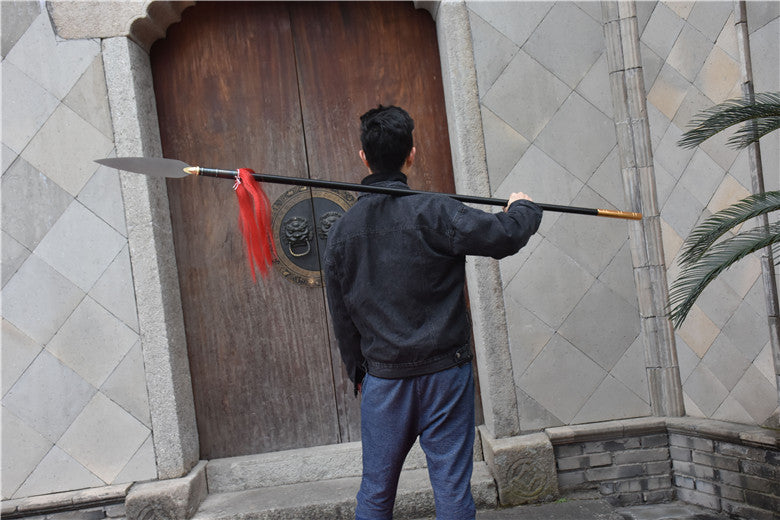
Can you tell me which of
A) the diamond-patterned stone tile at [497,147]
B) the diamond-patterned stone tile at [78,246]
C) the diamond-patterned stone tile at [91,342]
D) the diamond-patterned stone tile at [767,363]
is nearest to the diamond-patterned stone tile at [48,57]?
the diamond-patterned stone tile at [78,246]

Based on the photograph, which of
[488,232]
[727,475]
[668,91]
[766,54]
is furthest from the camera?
[668,91]

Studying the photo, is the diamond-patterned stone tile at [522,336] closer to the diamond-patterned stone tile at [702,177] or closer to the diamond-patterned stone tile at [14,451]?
the diamond-patterned stone tile at [702,177]

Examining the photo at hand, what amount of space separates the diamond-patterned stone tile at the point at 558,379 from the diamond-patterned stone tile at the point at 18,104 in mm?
2867

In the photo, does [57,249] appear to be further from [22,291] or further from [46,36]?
[46,36]

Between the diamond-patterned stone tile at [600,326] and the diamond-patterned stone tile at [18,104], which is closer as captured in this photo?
the diamond-patterned stone tile at [18,104]

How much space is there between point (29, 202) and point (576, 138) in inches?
112

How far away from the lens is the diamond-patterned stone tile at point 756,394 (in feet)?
10.1

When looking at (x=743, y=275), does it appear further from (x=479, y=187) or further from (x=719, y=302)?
(x=479, y=187)

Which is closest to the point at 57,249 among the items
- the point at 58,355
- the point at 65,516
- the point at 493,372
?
the point at 58,355

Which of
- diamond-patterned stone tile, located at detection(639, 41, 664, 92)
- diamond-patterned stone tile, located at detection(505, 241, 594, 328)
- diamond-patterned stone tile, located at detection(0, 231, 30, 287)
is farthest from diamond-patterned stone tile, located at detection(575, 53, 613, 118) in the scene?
diamond-patterned stone tile, located at detection(0, 231, 30, 287)

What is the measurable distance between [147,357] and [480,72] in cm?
229

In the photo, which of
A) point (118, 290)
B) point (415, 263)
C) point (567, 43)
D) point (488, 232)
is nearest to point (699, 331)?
point (567, 43)

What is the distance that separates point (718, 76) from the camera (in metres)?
3.25

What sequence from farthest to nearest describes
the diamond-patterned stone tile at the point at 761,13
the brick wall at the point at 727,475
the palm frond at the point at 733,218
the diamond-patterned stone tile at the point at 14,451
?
the diamond-patterned stone tile at the point at 14,451 < the brick wall at the point at 727,475 < the diamond-patterned stone tile at the point at 761,13 < the palm frond at the point at 733,218
